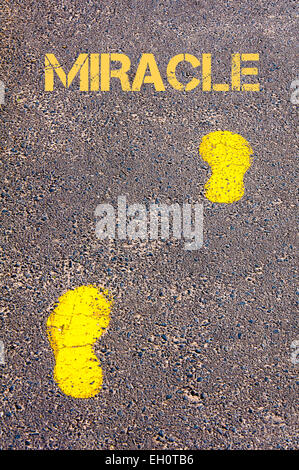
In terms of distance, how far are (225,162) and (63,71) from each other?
146 cm

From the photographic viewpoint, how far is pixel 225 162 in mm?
3438

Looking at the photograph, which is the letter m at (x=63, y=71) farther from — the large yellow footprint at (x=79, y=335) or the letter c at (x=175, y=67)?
the large yellow footprint at (x=79, y=335)

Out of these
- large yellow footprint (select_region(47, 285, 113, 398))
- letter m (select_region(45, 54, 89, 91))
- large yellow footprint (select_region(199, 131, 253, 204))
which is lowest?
large yellow footprint (select_region(47, 285, 113, 398))

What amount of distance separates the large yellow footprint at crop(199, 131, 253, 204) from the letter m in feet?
3.51

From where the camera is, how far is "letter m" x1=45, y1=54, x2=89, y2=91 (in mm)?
3846

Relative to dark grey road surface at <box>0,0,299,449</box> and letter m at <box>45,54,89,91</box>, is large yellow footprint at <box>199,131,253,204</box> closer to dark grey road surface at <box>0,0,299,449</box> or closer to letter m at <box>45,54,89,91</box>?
dark grey road surface at <box>0,0,299,449</box>

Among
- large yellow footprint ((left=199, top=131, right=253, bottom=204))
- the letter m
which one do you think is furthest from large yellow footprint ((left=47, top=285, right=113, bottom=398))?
the letter m

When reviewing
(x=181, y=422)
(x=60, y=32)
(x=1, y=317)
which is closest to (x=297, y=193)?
(x=181, y=422)

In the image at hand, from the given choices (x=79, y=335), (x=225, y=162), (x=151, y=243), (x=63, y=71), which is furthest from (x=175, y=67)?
(x=79, y=335)

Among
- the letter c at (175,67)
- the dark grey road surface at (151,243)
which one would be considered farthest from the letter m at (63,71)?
the letter c at (175,67)

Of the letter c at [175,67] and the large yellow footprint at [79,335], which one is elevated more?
the letter c at [175,67]

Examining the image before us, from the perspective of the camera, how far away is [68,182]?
332 centimetres

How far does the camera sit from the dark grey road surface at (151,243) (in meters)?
2.54

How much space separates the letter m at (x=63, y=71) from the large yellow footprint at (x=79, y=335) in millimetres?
1720
